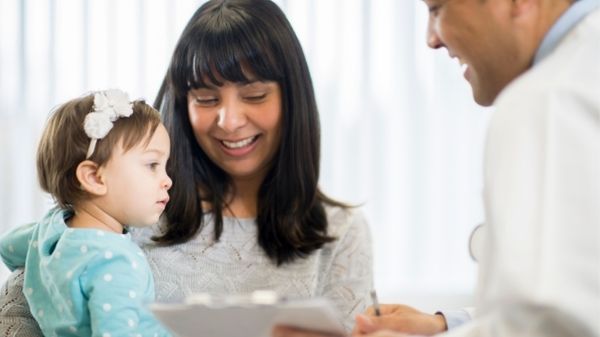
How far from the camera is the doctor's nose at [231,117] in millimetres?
2488

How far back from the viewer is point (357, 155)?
14.2 ft

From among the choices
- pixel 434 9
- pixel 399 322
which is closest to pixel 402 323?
pixel 399 322

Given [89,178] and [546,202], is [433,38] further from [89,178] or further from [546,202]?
[89,178]

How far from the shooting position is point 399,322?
2.02 metres

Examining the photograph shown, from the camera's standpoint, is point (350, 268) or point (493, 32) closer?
point (493, 32)

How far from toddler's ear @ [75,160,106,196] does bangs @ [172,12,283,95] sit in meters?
0.41

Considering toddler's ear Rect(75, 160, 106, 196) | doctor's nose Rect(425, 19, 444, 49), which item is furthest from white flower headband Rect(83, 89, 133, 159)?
doctor's nose Rect(425, 19, 444, 49)

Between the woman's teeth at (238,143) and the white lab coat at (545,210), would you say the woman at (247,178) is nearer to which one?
the woman's teeth at (238,143)

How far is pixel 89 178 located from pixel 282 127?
0.59m

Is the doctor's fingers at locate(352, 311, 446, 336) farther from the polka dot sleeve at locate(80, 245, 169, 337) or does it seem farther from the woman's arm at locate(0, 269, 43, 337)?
the woman's arm at locate(0, 269, 43, 337)

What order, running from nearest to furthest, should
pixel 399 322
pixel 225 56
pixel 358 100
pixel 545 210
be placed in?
pixel 545 210
pixel 399 322
pixel 225 56
pixel 358 100

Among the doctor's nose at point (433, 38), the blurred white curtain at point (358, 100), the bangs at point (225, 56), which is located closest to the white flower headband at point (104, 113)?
the bangs at point (225, 56)

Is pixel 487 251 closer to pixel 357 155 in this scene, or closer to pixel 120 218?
pixel 120 218

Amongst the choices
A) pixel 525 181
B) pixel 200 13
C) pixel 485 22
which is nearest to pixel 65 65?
pixel 200 13
